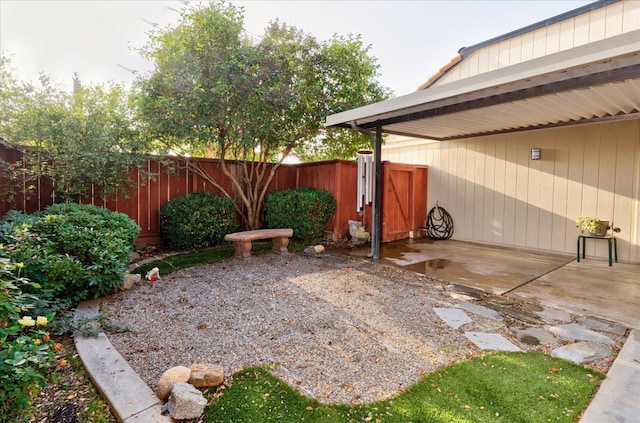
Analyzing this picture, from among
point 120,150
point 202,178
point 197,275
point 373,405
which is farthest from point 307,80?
point 373,405

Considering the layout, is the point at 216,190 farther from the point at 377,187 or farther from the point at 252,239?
the point at 377,187

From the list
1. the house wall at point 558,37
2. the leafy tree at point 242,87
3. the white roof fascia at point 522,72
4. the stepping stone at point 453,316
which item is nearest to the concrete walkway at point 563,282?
the stepping stone at point 453,316

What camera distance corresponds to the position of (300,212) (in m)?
6.60

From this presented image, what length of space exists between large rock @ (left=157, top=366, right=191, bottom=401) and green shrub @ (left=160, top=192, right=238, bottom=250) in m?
4.15

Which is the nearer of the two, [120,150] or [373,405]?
[373,405]

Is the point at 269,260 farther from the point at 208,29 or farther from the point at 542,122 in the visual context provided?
the point at 542,122

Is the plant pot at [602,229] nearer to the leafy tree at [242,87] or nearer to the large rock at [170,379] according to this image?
the leafy tree at [242,87]

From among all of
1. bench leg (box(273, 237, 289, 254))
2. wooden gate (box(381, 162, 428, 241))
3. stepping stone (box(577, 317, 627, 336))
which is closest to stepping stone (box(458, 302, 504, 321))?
stepping stone (box(577, 317, 627, 336))

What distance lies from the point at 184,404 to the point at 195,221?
14.7 ft

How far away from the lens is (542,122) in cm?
595

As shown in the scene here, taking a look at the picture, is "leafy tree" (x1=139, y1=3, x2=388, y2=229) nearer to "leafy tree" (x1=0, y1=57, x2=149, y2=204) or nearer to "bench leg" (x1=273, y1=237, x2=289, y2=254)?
"leafy tree" (x1=0, y1=57, x2=149, y2=204)

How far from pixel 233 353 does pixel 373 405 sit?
112 cm

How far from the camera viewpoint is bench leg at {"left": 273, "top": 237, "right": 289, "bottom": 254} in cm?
602

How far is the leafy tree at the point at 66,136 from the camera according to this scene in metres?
4.71
